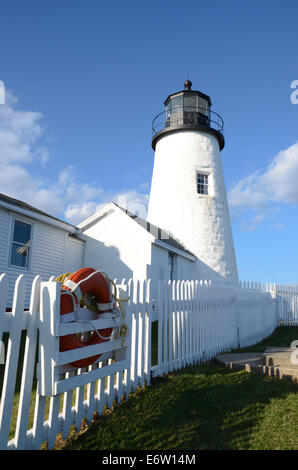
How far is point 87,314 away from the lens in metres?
3.63

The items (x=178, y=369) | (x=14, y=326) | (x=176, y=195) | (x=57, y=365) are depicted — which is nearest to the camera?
(x=14, y=326)

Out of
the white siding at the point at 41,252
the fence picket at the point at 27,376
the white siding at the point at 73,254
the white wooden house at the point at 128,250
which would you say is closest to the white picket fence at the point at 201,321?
the fence picket at the point at 27,376

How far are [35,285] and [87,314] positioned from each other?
0.85 m

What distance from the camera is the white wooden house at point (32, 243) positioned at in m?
11.0

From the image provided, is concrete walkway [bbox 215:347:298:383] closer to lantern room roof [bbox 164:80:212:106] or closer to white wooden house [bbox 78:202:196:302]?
white wooden house [bbox 78:202:196:302]

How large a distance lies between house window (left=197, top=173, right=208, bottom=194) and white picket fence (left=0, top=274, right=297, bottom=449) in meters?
8.26

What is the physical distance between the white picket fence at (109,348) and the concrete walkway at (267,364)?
2.23ft

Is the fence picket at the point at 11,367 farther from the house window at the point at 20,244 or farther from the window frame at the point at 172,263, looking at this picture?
the window frame at the point at 172,263

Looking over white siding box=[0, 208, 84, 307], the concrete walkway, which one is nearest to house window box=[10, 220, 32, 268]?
white siding box=[0, 208, 84, 307]

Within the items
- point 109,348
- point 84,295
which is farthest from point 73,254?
point 84,295

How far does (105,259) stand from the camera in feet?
47.2

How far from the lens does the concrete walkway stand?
5.75 metres
